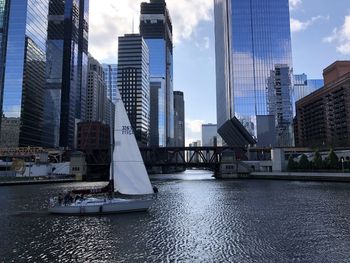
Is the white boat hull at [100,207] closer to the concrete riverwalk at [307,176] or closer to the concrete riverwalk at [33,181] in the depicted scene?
the concrete riverwalk at [307,176]

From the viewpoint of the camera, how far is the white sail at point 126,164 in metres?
47.2

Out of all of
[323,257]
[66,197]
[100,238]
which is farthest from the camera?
[66,197]

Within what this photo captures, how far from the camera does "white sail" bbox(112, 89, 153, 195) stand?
4722 cm

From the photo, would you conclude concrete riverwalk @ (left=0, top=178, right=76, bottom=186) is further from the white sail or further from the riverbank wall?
the white sail

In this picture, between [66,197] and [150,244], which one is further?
[66,197]

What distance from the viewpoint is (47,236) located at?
34312mm

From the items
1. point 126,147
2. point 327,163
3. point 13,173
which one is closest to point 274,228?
point 126,147

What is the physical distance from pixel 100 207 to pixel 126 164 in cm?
632

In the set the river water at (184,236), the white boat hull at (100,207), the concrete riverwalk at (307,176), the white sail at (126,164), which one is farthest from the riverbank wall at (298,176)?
the white sail at (126,164)

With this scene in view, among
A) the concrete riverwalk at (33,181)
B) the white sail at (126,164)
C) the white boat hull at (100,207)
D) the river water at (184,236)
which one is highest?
the white sail at (126,164)

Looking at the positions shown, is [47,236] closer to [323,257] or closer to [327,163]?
[323,257]

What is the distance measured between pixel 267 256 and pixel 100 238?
15.0 m

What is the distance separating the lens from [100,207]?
155ft

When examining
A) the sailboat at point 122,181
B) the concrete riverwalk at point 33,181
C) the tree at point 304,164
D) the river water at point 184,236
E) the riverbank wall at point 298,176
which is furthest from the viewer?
the tree at point 304,164
